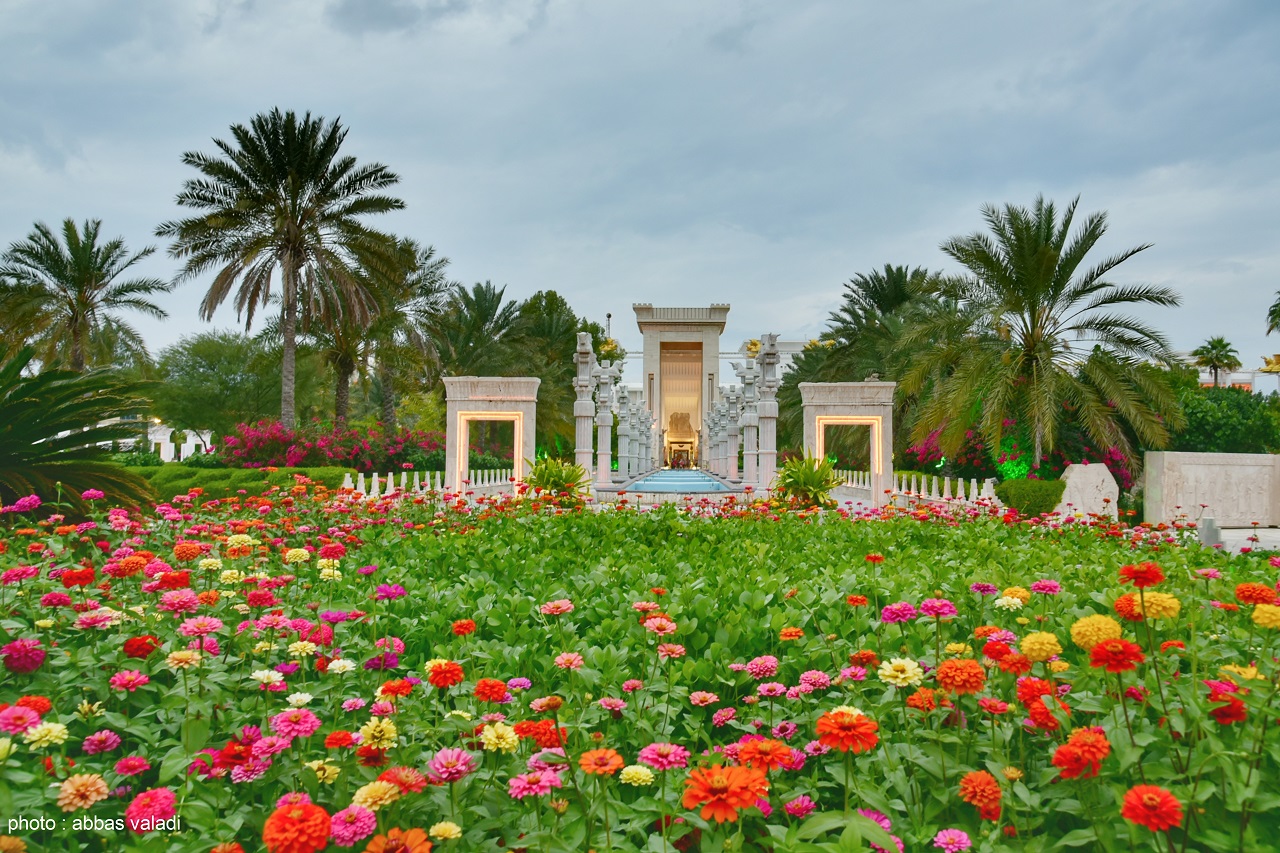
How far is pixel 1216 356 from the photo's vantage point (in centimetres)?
4791

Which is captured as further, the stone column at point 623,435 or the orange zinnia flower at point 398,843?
the stone column at point 623,435

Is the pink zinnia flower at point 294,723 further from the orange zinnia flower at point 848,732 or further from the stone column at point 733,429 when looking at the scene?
the stone column at point 733,429

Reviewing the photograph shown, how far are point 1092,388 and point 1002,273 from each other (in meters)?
3.20

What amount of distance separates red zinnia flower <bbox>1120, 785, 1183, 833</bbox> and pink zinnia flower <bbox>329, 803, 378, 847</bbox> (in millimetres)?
1497

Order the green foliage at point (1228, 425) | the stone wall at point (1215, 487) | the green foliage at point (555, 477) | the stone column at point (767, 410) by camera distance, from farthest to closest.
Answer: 1. the stone column at point (767, 410)
2. the green foliage at point (1228, 425)
3. the stone wall at point (1215, 487)
4. the green foliage at point (555, 477)

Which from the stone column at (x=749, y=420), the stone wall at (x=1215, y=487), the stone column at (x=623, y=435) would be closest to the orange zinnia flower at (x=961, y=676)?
the stone wall at (x=1215, y=487)

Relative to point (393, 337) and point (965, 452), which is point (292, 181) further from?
point (965, 452)

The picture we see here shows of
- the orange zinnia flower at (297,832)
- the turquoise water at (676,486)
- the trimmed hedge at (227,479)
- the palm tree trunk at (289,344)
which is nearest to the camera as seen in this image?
the orange zinnia flower at (297,832)

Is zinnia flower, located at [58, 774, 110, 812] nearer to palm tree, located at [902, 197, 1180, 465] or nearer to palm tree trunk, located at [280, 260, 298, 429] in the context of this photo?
palm tree, located at [902, 197, 1180, 465]

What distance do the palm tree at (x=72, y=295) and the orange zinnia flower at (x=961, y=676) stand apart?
2974cm

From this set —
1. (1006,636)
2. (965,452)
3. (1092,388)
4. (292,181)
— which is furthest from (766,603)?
(292,181)

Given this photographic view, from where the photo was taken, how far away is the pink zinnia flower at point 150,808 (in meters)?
1.41

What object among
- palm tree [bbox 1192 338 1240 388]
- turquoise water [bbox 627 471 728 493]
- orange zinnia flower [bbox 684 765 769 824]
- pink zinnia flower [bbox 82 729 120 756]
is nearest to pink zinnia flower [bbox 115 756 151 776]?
pink zinnia flower [bbox 82 729 120 756]

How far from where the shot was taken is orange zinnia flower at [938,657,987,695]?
5.87ft
